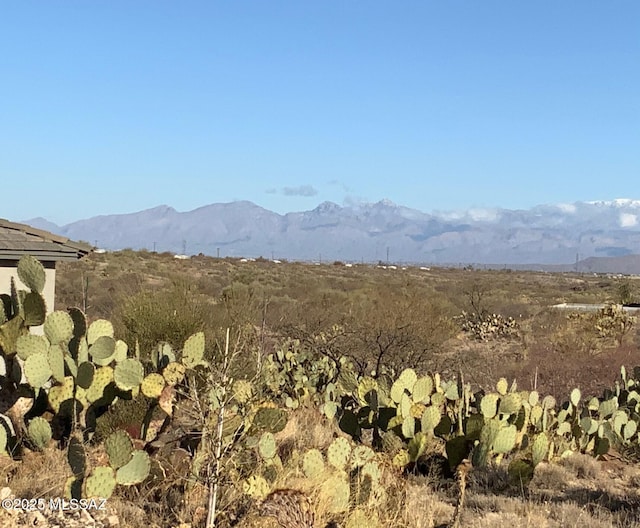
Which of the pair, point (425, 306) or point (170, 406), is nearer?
point (170, 406)

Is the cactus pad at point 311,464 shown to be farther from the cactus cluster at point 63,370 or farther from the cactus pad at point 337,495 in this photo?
the cactus cluster at point 63,370

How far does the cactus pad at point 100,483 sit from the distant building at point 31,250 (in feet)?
13.8

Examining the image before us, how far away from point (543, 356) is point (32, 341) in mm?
17271

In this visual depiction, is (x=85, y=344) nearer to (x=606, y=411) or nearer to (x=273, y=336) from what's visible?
(x=606, y=411)

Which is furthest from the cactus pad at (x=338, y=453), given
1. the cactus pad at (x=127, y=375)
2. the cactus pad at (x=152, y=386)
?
the cactus pad at (x=127, y=375)

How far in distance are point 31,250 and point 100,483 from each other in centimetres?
520

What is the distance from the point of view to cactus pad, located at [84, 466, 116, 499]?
4848 millimetres

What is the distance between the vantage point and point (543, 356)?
20.9 meters

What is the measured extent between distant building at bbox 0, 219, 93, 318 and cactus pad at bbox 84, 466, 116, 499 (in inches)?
166

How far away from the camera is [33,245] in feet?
31.2

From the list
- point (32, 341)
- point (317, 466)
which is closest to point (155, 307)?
point (32, 341)

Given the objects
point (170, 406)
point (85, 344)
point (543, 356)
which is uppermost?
point (85, 344)

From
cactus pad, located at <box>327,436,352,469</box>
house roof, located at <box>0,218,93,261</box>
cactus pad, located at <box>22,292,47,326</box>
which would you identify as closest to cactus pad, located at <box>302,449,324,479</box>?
cactus pad, located at <box>327,436,352,469</box>

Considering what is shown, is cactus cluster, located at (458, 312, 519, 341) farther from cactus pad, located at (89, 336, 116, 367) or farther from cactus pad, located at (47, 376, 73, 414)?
cactus pad, located at (47, 376, 73, 414)
